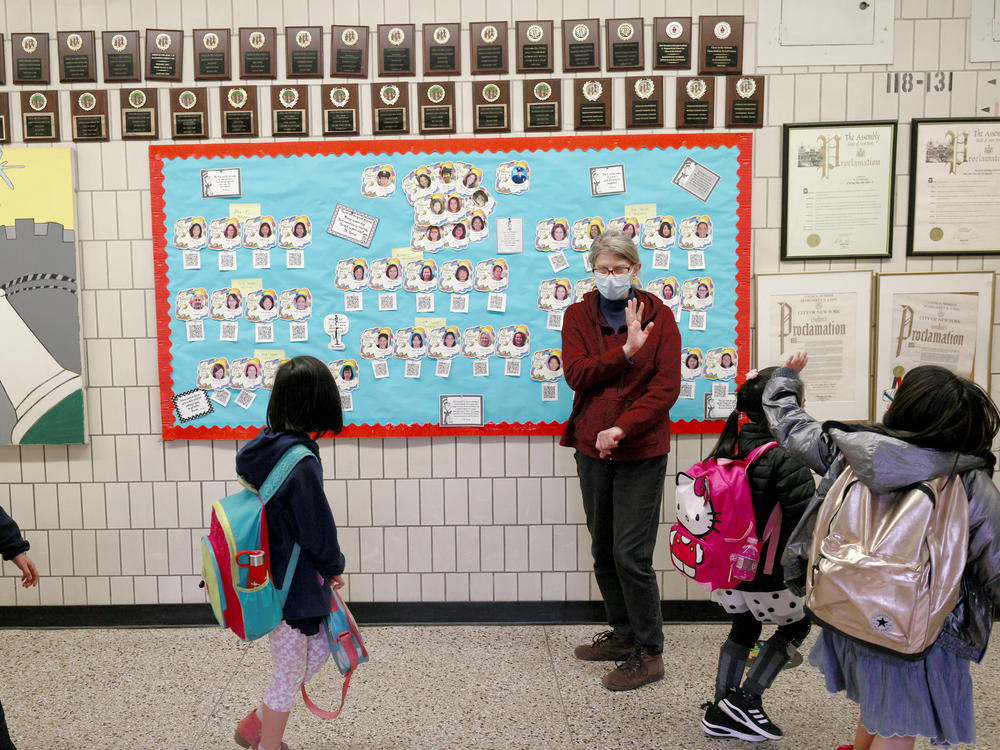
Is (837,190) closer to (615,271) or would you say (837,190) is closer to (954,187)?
(954,187)

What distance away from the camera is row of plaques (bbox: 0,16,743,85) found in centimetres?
277

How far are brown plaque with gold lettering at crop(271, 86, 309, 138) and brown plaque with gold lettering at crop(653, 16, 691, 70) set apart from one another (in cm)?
143

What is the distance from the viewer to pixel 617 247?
241 centimetres

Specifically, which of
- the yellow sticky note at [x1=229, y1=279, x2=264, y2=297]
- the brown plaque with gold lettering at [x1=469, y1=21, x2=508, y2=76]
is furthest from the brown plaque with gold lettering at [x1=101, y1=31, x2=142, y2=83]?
the brown plaque with gold lettering at [x1=469, y1=21, x2=508, y2=76]

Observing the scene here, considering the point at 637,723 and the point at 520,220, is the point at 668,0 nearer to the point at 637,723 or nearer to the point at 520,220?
the point at 520,220

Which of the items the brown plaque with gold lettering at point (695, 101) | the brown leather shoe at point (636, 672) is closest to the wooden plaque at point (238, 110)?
the brown plaque with gold lettering at point (695, 101)

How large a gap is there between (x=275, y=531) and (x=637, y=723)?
4.39ft

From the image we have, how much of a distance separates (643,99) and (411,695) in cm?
244

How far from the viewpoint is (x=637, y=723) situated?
222cm

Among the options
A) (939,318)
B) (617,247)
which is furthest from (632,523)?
(939,318)

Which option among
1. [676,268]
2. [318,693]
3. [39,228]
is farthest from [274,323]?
[676,268]

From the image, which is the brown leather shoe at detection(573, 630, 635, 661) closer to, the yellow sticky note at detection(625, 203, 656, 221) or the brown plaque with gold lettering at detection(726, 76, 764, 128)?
the yellow sticky note at detection(625, 203, 656, 221)

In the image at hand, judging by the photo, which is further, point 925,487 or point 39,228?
point 39,228

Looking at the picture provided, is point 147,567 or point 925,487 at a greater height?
point 925,487
